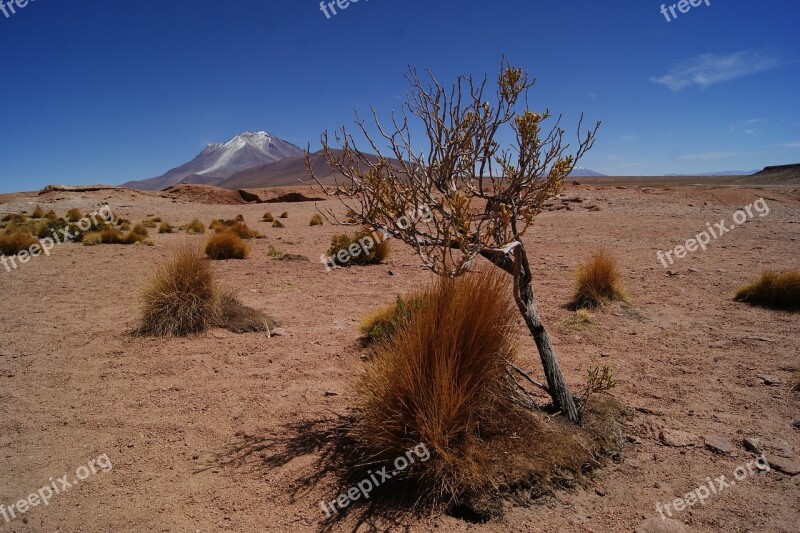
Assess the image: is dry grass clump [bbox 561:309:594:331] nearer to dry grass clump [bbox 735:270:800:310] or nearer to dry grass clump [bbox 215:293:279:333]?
dry grass clump [bbox 735:270:800:310]

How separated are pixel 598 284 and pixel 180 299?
537cm

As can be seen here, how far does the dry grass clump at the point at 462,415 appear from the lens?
8.75 feet

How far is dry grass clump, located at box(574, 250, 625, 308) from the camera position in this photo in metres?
6.42

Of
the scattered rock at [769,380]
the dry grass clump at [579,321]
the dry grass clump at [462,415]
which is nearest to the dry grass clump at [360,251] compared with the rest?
the dry grass clump at [579,321]

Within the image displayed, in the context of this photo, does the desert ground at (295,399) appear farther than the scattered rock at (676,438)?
No

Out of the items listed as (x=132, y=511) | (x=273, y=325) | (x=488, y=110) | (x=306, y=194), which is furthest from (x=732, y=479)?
(x=306, y=194)

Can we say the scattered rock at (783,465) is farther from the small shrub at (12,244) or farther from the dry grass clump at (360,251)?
the small shrub at (12,244)

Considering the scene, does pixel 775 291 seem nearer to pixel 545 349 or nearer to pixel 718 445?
pixel 718 445

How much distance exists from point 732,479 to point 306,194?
1387 inches

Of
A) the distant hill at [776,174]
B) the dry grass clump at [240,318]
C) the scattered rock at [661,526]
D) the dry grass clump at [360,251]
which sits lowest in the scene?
the scattered rock at [661,526]

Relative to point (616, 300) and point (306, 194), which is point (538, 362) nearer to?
point (616, 300)

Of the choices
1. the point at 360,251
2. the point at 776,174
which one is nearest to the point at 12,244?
the point at 360,251

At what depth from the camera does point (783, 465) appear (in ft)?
9.64

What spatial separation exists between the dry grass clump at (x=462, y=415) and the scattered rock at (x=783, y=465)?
38.7 inches
